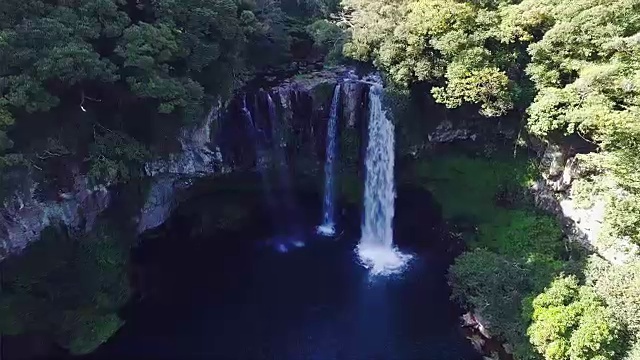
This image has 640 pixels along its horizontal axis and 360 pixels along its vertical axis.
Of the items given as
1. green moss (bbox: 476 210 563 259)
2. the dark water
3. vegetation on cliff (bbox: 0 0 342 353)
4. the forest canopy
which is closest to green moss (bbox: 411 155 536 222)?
green moss (bbox: 476 210 563 259)

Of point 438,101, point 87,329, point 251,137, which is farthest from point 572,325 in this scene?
point 87,329

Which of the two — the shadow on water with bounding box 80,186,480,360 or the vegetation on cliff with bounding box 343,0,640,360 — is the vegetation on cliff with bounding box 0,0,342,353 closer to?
the shadow on water with bounding box 80,186,480,360

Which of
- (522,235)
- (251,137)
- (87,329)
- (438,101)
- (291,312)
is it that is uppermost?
(438,101)

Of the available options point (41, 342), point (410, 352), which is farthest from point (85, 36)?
point (410, 352)

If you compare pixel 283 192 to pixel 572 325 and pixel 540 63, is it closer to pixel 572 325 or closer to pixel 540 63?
pixel 540 63

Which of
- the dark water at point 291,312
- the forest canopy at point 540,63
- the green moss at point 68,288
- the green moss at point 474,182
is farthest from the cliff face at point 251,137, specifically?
the green moss at point 474,182

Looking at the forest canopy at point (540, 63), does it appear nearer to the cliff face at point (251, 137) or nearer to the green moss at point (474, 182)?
the cliff face at point (251, 137)
